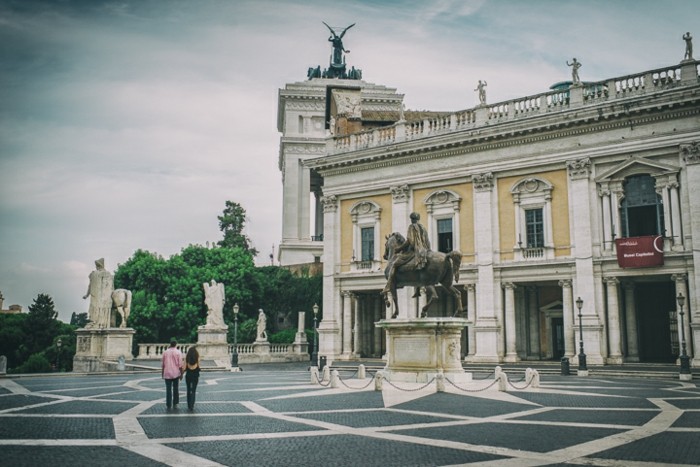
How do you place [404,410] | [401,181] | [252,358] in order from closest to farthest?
[404,410]
[401,181]
[252,358]

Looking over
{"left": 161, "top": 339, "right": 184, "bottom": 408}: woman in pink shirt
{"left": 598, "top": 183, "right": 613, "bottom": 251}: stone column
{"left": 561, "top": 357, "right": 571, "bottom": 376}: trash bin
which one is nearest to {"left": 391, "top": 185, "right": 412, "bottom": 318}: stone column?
{"left": 598, "top": 183, "right": 613, "bottom": 251}: stone column

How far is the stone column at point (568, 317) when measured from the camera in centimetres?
3183

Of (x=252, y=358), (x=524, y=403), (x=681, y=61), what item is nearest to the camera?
(x=524, y=403)

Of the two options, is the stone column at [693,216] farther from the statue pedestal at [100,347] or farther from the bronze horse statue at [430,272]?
the statue pedestal at [100,347]

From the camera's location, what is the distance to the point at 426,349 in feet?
61.1

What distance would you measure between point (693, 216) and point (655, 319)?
6688 mm

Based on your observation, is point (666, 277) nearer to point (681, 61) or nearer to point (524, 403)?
point (681, 61)

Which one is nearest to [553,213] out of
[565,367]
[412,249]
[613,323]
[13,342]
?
[613,323]

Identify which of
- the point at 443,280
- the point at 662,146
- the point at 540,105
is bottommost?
the point at 443,280

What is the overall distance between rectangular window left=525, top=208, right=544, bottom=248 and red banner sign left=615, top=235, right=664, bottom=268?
4.11 meters

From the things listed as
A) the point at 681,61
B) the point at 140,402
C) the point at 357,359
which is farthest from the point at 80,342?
the point at 681,61

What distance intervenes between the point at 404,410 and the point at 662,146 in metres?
23.0

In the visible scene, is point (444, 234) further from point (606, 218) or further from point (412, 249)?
point (412, 249)

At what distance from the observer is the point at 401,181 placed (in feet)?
127
